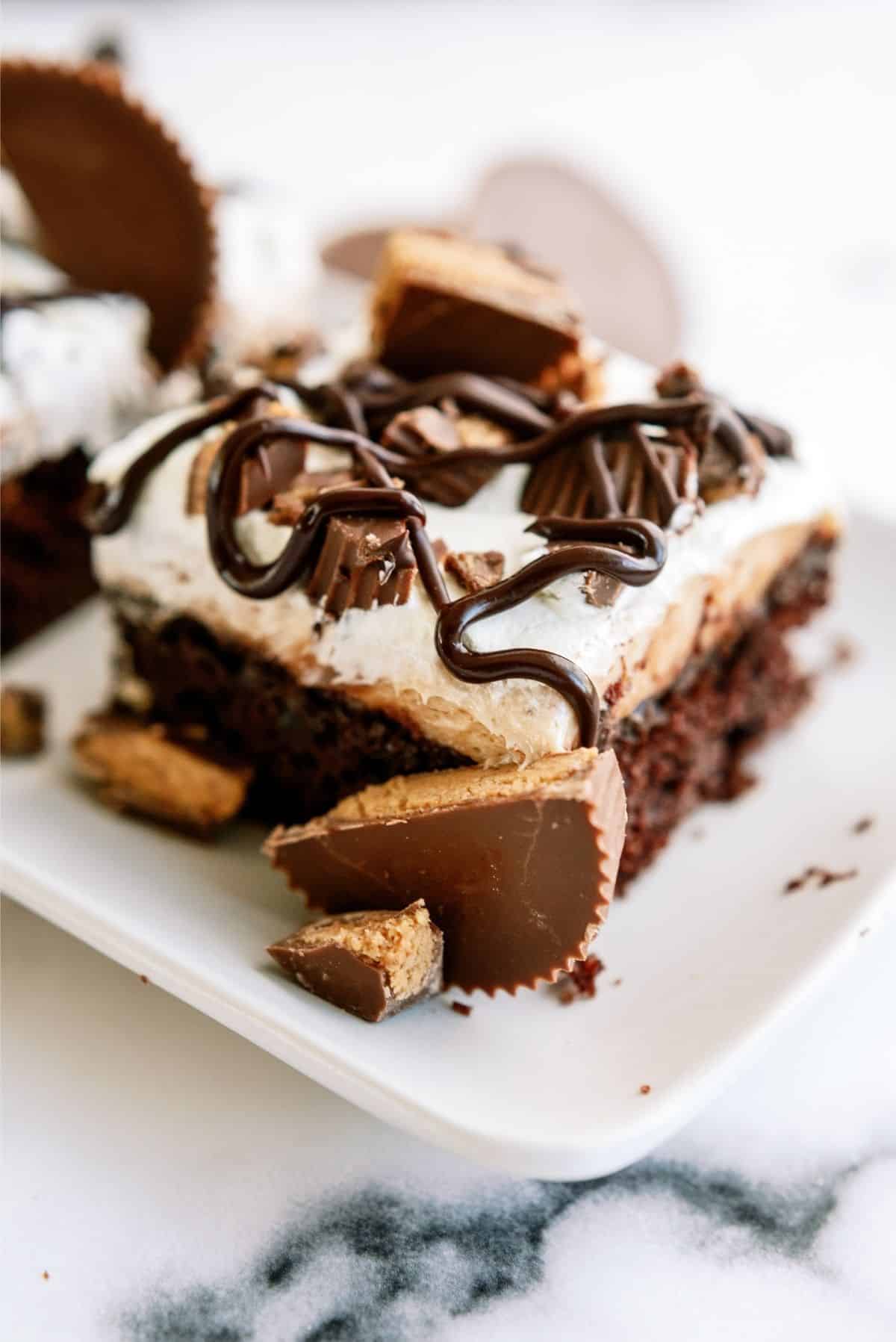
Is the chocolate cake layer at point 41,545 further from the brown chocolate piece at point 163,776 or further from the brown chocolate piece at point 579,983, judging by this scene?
the brown chocolate piece at point 579,983

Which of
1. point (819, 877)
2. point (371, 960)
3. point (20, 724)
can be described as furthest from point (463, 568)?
point (20, 724)

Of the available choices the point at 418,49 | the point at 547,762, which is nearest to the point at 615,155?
the point at 418,49

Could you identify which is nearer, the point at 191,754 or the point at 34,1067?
the point at 34,1067

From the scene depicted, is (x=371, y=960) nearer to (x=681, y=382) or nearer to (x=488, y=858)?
(x=488, y=858)

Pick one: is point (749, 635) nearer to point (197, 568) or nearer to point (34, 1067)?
point (197, 568)

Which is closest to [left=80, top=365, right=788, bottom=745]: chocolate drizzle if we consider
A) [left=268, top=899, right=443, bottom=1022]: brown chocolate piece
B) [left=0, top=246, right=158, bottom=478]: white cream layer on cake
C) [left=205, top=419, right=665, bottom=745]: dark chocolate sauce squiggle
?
[left=205, top=419, right=665, bottom=745]: dark chocolate sauce squiggle

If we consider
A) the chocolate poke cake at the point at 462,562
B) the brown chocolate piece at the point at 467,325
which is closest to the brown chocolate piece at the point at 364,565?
Result: the chocolate poke cake at the point at 462,562

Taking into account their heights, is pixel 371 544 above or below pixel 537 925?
above
